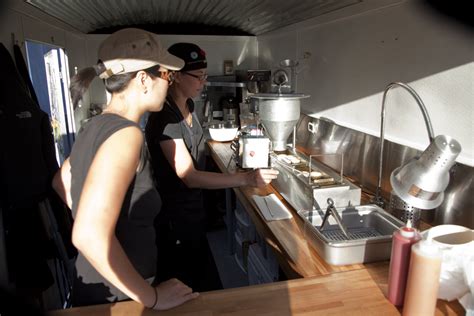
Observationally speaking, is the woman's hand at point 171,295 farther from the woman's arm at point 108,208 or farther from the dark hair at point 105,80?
the dark hair at point 105,80

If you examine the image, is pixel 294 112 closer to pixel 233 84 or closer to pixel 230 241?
pixel 230 241

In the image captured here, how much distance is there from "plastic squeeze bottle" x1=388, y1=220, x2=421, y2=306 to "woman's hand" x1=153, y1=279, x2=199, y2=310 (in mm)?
489

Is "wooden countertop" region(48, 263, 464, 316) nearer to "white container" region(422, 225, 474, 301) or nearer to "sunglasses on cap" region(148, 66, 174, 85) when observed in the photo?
"white container" region(422, 225, 474, 301)

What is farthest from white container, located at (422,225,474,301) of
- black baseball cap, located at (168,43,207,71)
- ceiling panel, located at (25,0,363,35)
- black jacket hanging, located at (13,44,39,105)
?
black jacket hanging, located at (13,44,39,105)

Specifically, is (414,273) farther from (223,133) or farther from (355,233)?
(223,133)

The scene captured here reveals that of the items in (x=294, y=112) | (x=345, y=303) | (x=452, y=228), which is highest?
(x=294, y=112)

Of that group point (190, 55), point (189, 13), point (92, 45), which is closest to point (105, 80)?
point (190, 55)

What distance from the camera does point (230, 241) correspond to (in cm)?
282

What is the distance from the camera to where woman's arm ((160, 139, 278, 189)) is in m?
1.44

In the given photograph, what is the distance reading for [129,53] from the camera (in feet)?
3.17

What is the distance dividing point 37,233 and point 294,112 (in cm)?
145

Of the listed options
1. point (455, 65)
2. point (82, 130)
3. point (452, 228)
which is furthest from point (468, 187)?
point (82, 130)

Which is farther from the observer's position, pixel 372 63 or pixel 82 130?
pixel 372 63

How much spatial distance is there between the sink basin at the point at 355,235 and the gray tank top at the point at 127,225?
529 mm
